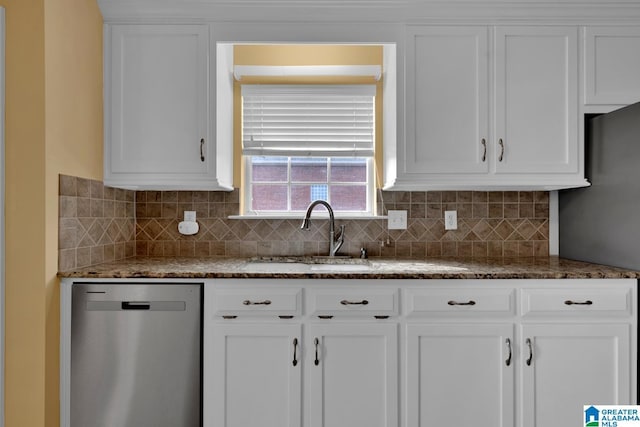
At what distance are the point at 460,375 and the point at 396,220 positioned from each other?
957 millimetres

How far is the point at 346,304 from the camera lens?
1.84 m

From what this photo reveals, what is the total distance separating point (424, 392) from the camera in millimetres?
1843

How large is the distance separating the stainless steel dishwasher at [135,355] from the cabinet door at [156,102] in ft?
2.05

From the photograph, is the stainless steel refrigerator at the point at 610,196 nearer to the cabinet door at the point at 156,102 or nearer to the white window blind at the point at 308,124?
the white window blind at the point at 308,124

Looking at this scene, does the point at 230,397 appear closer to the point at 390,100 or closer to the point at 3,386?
the point at 3,386

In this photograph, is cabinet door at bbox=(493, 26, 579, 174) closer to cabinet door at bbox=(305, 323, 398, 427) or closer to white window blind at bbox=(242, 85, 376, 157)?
white window blind at bbox=(242, 85, 376, 157)

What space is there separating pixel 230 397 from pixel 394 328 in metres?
0.78

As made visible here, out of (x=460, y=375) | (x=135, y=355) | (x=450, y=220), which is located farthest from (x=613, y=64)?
(x=135, y=355)

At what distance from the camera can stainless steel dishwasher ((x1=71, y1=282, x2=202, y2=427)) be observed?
182 cm

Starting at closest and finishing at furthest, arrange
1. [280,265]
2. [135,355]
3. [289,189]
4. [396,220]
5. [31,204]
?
[31,204] < [135,355] < [280,265] < [396,220] < [289,189]

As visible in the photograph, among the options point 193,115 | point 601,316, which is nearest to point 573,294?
point 601,316

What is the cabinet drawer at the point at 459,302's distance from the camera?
72.6 inches

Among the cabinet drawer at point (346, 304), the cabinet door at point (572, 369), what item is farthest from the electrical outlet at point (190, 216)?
the cabinet door at point (572, 369)

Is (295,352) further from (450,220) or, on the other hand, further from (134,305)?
(450,220)
